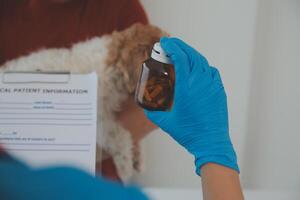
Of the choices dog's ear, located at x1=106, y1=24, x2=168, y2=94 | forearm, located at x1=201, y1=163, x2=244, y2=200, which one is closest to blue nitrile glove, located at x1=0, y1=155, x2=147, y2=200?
forearm, located at x1=201, y1=163, x2=244, y2=200

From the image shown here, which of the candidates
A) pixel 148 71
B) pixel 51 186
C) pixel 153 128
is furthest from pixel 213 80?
pixel 51 186

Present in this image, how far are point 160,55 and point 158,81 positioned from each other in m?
0.05

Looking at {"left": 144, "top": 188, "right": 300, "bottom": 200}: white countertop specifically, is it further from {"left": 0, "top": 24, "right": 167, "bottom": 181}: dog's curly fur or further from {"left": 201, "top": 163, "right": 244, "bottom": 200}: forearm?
{"left": 201, "top": 163, "right": 244, "bottom": 200}: forearm

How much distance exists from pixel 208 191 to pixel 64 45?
1.63 feet

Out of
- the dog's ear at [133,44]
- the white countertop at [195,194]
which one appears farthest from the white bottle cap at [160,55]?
the white countertop at [195,194]

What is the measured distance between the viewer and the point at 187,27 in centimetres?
92

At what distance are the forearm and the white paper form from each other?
0.35 m

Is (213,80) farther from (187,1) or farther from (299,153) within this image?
(299,153)

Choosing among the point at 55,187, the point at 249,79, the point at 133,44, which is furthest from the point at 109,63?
the point at 55,187

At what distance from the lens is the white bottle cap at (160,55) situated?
74 cm

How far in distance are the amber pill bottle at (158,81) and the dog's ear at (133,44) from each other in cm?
14

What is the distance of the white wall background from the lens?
0.92m

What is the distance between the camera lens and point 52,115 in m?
0.96

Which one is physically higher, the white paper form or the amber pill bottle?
the amber pill bottle
